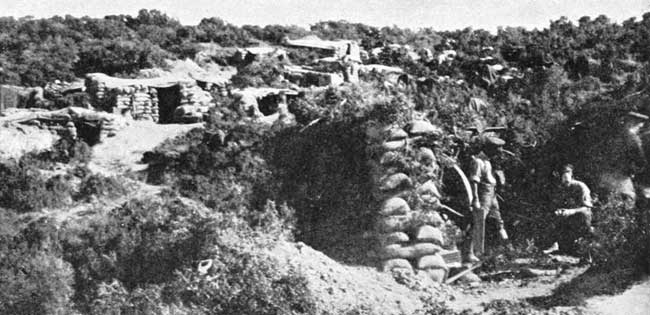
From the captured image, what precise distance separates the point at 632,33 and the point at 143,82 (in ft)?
39.9

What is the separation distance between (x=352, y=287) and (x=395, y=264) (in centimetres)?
107

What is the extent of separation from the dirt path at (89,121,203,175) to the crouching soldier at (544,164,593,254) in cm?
660

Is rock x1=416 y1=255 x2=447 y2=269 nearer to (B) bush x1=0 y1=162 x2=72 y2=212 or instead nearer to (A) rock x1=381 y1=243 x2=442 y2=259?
(A) rock x1=381 y1=243 x2=442 y2=259

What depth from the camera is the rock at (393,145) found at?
11617 millimetres

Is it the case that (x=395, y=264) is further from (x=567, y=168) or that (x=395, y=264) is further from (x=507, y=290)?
(x=567, y=168)

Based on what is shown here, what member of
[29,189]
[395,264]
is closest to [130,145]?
[29,189]

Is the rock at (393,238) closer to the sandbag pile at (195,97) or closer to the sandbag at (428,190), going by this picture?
the sandbag at (428,190)

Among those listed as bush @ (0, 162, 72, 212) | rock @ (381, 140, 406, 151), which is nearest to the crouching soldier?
rock @ (381, 140, 406, 151)

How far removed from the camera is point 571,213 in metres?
11.9

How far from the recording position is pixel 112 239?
10836 mm

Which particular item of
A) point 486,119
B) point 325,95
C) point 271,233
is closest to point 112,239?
point 271,233

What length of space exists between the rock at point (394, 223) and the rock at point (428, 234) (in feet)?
0.63

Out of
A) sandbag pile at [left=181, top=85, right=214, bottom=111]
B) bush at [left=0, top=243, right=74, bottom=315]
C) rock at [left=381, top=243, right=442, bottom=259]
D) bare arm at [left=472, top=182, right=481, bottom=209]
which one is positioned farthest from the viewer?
sandbag pile at [left=181, top=85, right=214, bottom=111]

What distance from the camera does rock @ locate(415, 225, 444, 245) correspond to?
36.5 feet
